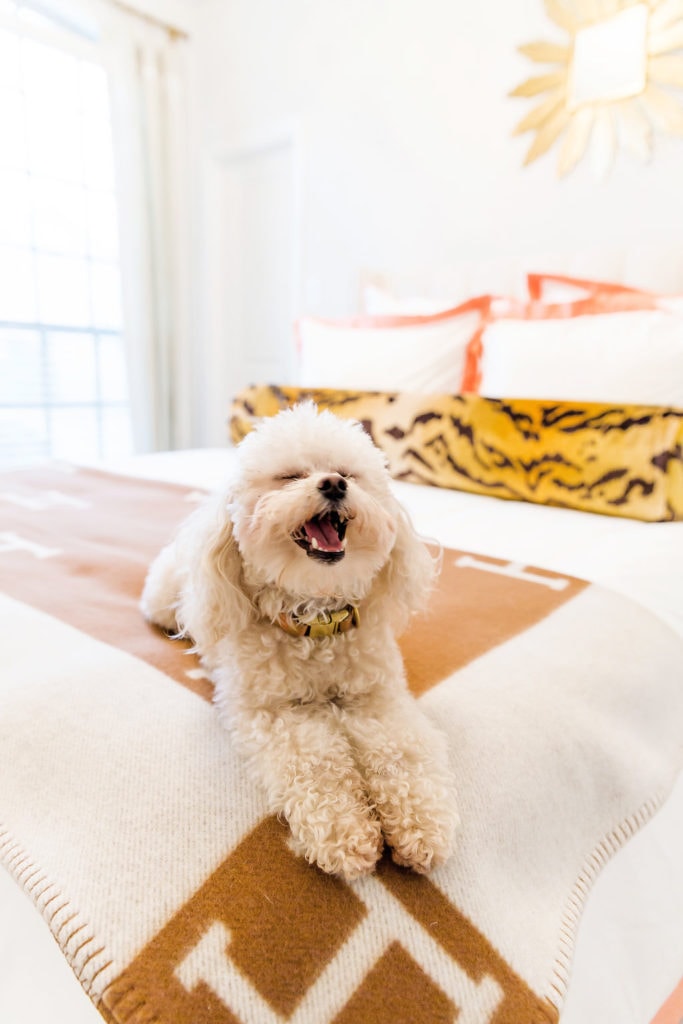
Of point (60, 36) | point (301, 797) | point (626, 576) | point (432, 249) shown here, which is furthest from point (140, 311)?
point (301, 797)

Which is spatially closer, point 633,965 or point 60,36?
point 633,965

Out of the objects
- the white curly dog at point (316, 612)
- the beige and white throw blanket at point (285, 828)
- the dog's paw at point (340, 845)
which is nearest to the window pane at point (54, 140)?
A: the beige and white throw blanket at point (285, 828)

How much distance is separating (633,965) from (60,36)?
3.98 meters

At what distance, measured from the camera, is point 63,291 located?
3.18m

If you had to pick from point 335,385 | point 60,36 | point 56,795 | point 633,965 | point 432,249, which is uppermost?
point 60,36

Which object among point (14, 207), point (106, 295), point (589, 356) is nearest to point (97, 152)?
point (14, 207)

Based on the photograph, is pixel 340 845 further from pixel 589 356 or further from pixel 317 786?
pixel 589 356

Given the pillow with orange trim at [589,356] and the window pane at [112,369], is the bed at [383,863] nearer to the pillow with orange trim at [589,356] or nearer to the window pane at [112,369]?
the pillow with orange trim at [589,356]

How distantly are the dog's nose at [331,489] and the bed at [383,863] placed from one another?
0.29 metres

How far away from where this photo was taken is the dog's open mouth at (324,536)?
2.32 ft

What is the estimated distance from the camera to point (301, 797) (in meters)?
0.58

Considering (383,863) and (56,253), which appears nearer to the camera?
(383,863)

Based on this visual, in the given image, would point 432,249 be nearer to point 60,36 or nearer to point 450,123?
point 450,123

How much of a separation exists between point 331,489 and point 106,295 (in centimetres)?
319
